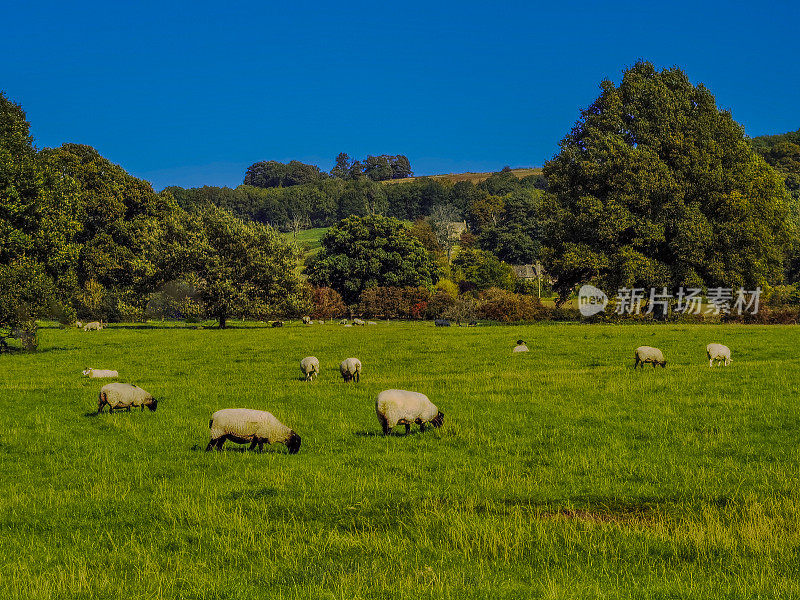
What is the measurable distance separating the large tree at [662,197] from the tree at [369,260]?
40080mm

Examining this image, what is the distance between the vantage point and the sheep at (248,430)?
17812 mm

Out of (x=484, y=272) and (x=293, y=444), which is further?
(x=484, y=272)

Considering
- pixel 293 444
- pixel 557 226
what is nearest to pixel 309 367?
pixel 293 444

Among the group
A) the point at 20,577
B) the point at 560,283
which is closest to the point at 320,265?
the point at 560,283

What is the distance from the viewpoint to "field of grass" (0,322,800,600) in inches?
376

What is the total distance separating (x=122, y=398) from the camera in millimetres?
24469

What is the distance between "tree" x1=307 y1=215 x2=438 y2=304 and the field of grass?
74820mm

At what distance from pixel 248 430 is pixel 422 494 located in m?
5.79

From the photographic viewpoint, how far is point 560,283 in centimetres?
6894

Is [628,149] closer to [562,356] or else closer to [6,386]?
[562,356]

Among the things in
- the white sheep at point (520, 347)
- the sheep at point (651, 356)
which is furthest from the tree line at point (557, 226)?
the sheep at point (651, 356)

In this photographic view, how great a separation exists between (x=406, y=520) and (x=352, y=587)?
340cm

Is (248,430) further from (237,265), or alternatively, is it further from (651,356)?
(237,265)

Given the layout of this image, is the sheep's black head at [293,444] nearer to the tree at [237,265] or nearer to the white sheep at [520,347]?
the white sheep at [520,347]
